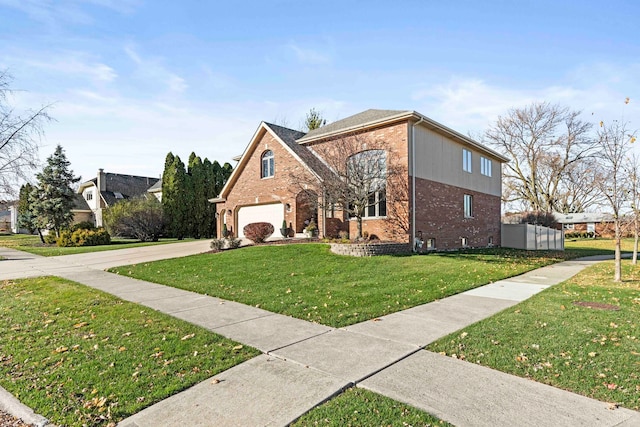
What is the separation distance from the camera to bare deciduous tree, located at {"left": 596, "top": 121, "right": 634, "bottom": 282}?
33.5 feet

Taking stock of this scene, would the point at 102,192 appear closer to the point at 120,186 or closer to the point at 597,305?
the point at 120,186

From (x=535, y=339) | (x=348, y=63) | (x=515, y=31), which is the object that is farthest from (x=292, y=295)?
(x=515, y=31)

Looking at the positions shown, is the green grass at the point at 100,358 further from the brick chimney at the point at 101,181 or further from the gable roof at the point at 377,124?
the brick chimney at the point at 101,181

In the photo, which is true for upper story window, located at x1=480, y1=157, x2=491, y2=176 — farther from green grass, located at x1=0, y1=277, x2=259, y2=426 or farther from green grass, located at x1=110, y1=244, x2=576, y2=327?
green grass, located at x1=0, y1=277, x2=259, y2=426

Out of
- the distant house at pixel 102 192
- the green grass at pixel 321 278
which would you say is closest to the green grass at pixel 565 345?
the green grass at pixel 321 278

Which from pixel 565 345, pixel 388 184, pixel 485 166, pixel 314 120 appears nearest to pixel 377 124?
pixel 388 184

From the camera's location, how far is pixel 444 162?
18.9m

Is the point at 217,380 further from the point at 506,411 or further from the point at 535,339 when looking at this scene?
the point at 535,339

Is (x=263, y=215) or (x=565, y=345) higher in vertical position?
(x=263, y=215)

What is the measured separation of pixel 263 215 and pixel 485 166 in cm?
1459

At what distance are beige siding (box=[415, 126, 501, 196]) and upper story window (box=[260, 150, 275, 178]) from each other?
816 centimetres

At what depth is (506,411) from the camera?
3.27 meters

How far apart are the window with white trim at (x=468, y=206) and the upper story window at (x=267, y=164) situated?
1118 centimetres

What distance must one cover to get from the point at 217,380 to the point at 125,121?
41.6 feet
